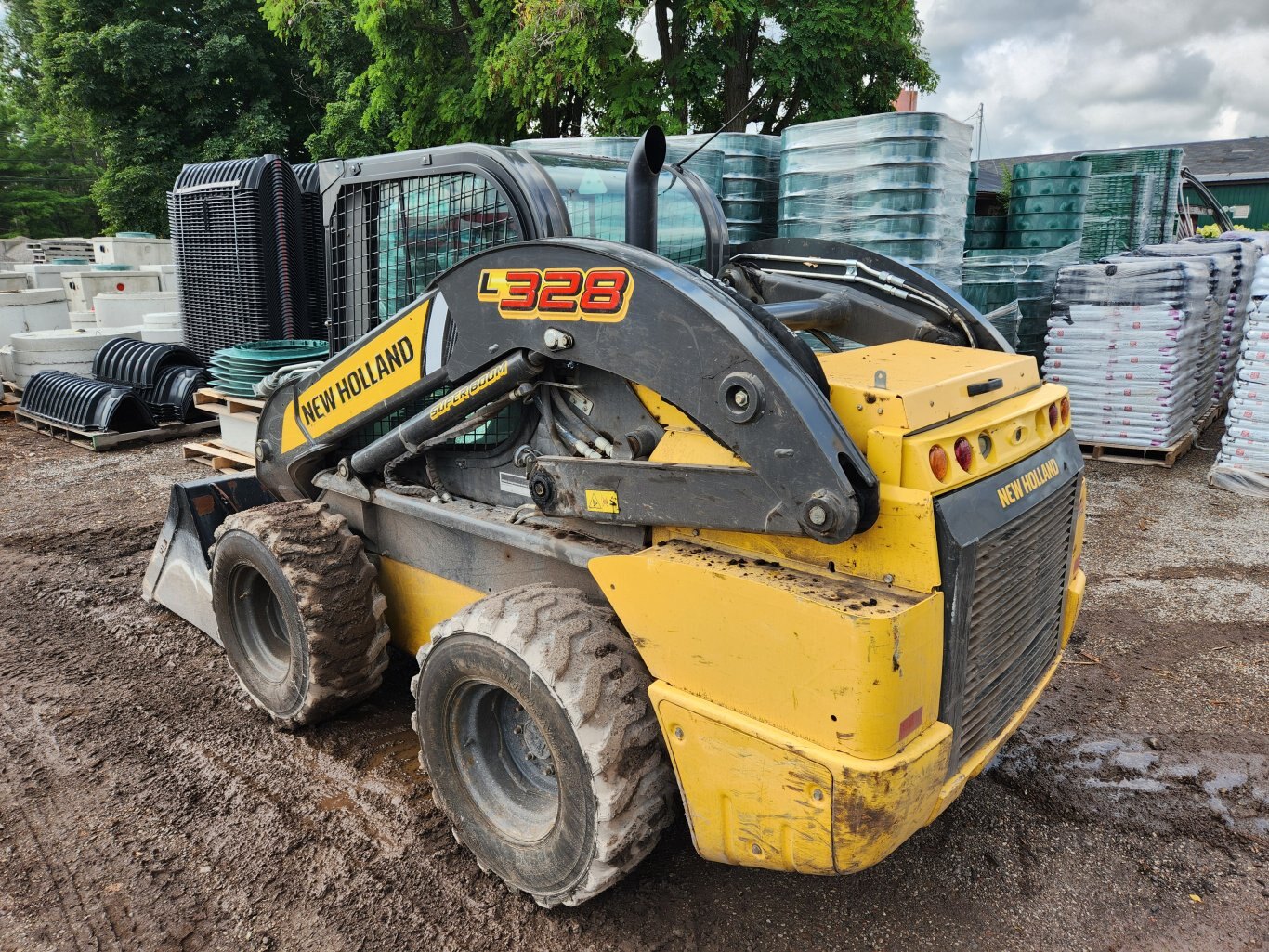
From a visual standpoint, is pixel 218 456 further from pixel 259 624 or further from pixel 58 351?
pixel 58 351

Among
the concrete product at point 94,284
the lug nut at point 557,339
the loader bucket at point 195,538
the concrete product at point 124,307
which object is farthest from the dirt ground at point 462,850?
the concrete product at point 94,284

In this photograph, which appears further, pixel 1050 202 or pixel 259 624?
pixel 1050 202

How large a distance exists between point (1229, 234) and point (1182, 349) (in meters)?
6.27

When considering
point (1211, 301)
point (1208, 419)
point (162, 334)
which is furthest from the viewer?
point (162, 334)

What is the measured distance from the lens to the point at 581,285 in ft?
8.00

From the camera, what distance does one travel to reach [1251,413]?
6934 millimetres

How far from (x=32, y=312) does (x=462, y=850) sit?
13228 millimetres

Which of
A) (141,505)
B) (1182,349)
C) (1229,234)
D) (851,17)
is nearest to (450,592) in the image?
(141,505)

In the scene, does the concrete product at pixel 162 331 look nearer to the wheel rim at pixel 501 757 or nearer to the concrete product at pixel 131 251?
the concrete product at pixel 131 251

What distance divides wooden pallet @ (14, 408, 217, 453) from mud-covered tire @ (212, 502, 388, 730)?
610 cm

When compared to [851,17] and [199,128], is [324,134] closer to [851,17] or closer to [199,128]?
[199,128]

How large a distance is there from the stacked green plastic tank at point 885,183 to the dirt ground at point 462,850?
328 centimetres

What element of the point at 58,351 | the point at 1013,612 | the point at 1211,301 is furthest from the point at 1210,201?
the point at 58,351

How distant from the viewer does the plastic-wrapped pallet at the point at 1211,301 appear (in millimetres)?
8547
